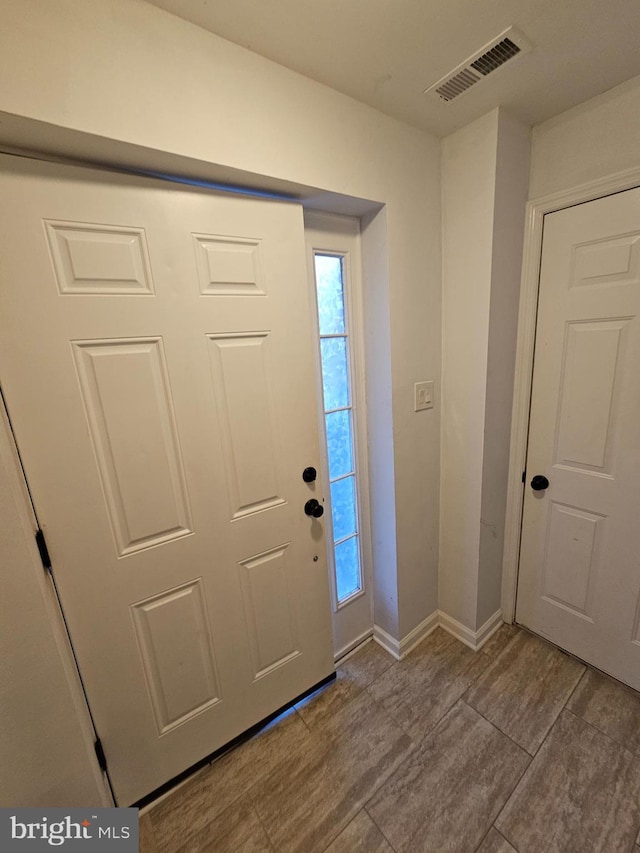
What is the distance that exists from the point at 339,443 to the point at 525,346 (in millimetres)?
950

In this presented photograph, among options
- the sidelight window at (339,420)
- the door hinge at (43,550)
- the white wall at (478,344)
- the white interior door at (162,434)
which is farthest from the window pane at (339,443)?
the door hinge at (43,550)

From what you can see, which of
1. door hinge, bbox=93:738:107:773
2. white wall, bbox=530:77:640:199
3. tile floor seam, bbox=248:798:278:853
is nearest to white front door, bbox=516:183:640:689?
white wall, bbox=530:77:640:199

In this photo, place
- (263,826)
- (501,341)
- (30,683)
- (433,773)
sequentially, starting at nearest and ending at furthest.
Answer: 1. (30,683)
2. (263,826)
3. (433,773)
4. (501,341)

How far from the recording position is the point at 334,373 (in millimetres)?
1516

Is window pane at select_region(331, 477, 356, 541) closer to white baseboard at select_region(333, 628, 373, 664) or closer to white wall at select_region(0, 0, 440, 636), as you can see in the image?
white wall at select_region(0, 0, 440, 636)

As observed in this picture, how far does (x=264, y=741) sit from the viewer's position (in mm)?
1370

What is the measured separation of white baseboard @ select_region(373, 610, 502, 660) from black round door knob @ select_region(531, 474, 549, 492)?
2.40ft

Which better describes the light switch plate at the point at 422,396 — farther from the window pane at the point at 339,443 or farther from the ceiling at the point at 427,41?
the ceiling at the point at 427,41

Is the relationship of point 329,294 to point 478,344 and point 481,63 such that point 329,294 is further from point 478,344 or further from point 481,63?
point 481,63

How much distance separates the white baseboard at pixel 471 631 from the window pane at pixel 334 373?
131 cm

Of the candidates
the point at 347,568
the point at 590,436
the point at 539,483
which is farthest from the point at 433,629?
the point at 590,436

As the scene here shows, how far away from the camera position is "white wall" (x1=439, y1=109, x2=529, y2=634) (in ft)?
4.42

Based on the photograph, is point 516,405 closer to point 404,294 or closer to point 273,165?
point 404,294

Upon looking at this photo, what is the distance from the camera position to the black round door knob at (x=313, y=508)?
138cm
